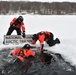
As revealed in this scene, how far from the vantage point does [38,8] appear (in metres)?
35.5

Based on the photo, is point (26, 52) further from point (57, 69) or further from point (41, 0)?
point (41, 0)

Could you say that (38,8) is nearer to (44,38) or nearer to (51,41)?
(51,41)

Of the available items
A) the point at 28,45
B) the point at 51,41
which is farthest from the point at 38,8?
the point at 28,45

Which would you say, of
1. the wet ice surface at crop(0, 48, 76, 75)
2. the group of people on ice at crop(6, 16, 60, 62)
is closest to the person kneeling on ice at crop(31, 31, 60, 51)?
the group of people on ice at crop(6, 16, 60, 62)

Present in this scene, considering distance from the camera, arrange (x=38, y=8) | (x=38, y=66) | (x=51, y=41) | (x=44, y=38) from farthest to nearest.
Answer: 1. (x=38, y=8)
2. (x=51, y=41)
3. (x=44, y=38)
4. (x=38, y=66)

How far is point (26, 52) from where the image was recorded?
10.8 metres

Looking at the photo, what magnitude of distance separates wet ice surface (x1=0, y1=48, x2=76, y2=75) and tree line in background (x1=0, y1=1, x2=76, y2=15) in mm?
21914

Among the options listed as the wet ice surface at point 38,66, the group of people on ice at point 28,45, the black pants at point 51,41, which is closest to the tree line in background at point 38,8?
the group of people on ice at point 28,45

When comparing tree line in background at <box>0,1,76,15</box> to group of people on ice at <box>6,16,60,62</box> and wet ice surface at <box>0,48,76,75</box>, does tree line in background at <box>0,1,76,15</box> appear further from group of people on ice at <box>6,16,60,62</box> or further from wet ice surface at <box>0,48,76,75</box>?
wet ice surface at <box>0,48,76,75</box>

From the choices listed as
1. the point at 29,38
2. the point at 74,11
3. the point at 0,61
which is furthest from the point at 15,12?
the point at 0,61

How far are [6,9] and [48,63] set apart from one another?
919 inches

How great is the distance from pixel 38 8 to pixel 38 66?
25686 mm

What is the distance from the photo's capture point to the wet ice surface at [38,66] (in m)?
9.52

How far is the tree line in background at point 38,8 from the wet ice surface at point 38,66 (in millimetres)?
21914
